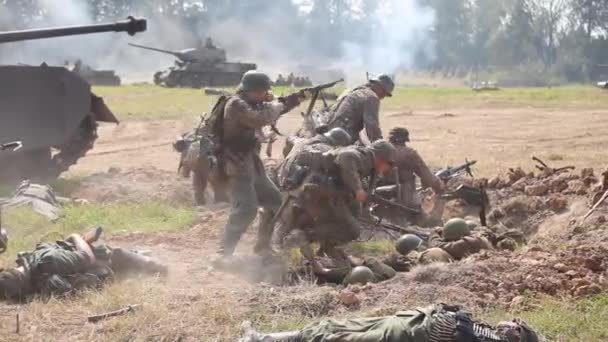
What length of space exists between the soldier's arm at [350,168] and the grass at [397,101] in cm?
1569

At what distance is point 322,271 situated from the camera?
679 cm

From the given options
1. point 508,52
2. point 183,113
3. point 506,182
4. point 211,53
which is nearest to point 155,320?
point 506,182

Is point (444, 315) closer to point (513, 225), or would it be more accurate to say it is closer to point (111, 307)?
point (111, 307)

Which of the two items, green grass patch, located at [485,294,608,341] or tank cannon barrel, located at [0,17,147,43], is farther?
tank cannon barrel, located at [0,17,147,43]

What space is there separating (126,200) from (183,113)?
12.3 metres

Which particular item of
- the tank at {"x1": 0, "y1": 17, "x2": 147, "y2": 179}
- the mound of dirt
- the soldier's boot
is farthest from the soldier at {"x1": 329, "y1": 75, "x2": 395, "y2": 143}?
the tank at {"x1": 0, "y1": 17, "x2": 147, "y2": 179}

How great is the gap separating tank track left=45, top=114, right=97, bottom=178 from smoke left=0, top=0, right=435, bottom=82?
31524 millimetres

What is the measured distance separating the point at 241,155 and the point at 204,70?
2655 cm

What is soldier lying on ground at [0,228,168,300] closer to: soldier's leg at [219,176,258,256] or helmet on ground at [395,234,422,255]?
soldier's leg at [219,176,258,256]

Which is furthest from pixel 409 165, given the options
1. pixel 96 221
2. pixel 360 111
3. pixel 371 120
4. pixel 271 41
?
pixel 271 41

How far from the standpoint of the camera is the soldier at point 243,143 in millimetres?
7559

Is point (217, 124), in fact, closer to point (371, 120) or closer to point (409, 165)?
point (371, 120)

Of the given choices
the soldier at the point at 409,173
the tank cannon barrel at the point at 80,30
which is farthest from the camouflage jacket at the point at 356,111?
the tank cannon barrel at the point at 80,30

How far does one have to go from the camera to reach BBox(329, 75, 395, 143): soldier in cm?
919
